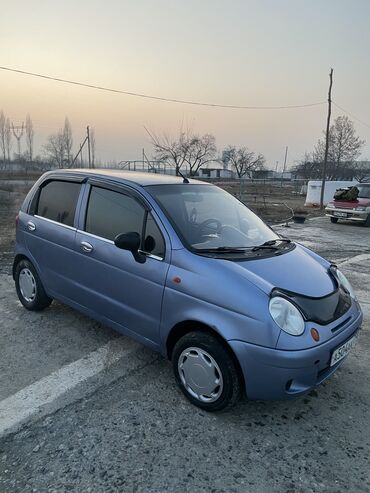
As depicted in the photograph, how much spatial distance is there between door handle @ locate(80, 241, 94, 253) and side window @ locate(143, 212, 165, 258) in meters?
Answer: 0.65

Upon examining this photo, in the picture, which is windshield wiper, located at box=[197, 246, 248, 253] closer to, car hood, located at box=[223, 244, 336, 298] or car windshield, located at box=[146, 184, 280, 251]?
car windshield, located at box=[146, 184, 280, 251]

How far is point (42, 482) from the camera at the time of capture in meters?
2.22

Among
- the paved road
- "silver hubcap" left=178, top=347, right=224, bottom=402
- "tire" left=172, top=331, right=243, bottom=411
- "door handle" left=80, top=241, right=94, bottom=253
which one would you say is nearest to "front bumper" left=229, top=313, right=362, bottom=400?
"tire" left=172, top=331, right=243, bottom=411

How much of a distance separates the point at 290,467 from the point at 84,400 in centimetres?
156

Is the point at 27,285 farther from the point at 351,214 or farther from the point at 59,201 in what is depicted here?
the point at 351,214

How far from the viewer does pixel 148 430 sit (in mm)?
2684

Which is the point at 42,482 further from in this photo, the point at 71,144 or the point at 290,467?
the point at 71,144

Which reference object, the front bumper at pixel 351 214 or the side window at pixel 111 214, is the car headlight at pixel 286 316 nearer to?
the side window at pixel 111 214

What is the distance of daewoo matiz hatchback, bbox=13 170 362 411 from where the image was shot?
2588 millimetres

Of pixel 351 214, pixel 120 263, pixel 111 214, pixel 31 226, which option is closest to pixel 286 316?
pixel 120 263

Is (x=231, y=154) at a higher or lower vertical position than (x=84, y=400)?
higher

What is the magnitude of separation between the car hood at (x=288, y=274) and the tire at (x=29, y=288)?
99.6 inches

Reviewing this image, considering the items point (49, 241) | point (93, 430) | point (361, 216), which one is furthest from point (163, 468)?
point (361, 216)

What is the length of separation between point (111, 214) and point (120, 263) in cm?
52
